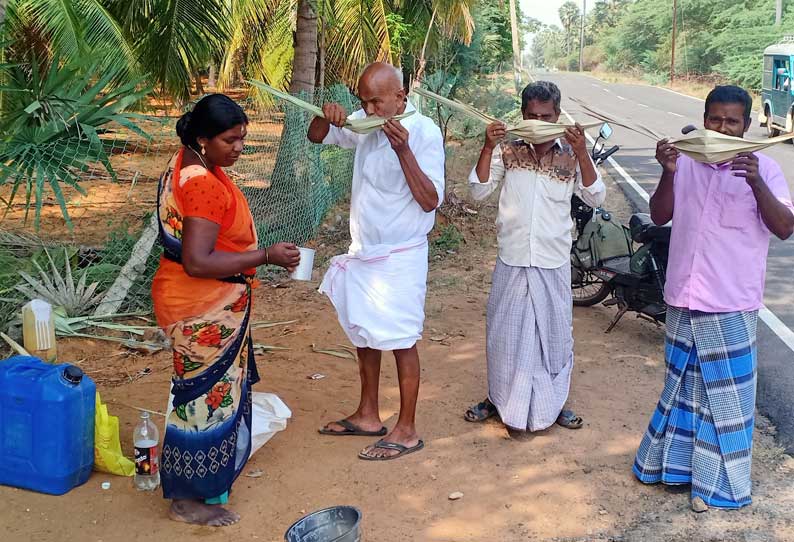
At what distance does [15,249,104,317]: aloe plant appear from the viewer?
5.74 metres

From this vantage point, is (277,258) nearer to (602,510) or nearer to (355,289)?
(355,289)

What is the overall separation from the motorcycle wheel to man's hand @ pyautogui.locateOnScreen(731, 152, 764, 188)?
309 cm

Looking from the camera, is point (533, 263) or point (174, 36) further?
point (174, 36)

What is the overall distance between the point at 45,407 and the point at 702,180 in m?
3.02

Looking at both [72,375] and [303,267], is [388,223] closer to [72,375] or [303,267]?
[303,267]

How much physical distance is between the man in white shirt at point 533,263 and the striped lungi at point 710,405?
0.69 metres

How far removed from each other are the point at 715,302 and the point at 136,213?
8.46 metres

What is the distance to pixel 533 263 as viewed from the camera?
4199 millimetres

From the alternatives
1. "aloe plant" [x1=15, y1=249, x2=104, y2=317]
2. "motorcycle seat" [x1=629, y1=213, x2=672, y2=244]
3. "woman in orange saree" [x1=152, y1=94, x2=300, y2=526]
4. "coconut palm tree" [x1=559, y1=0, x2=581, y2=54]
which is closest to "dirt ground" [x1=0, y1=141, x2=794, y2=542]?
"woman in orange saree" [x1=152, y1=94, x2=300, y2=526]

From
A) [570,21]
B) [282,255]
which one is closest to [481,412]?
[282,255]

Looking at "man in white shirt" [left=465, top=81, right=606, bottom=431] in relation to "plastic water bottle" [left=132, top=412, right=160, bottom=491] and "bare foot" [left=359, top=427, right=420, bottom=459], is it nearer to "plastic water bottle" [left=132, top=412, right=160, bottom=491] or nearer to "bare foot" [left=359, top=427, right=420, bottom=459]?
"bare foot" [left=359, top=427, right=420, bottom=459]

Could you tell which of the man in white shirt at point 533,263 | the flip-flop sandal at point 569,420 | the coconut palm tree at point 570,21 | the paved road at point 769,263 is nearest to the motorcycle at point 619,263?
the paved road at point 769,263

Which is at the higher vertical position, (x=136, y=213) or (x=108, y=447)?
(x=136, y=213)

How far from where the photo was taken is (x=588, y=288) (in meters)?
6.91
